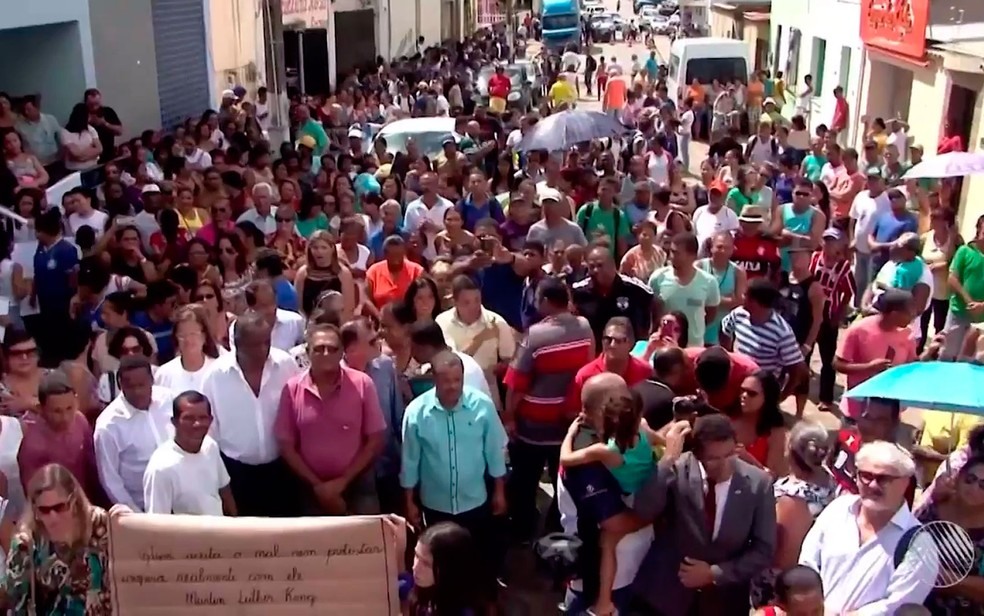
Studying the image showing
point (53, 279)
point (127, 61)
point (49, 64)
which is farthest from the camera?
point (127, 61)

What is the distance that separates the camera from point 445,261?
24.9 feet

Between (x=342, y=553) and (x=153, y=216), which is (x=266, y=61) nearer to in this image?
(x=153, y=216)

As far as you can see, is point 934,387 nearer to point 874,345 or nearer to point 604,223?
point 874,345

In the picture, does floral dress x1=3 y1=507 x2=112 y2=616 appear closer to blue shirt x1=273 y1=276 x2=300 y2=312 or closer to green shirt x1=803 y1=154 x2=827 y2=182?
blue shirt x1=273 y1=276 x2=300 y2=312

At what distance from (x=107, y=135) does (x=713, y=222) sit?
706cm

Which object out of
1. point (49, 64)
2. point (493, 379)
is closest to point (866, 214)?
point (493, 379)

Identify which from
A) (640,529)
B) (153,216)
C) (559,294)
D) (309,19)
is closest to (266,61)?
(309,19)

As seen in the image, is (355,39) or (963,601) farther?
(355,39)

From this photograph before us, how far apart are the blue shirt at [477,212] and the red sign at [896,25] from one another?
932 cm

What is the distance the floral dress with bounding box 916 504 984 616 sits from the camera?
409 centimetres

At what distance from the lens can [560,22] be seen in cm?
4572

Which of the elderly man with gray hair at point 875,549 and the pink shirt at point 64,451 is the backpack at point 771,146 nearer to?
the elderly man with gray hair at point 875,549

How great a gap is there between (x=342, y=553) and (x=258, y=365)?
153 cm

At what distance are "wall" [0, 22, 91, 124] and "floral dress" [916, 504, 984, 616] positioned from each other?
11.5 meters
